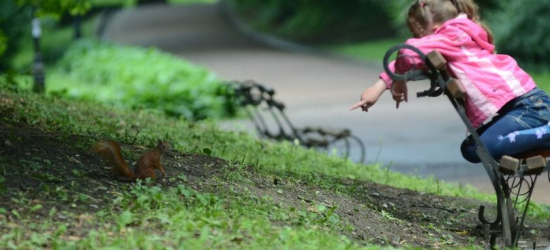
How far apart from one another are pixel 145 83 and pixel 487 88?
1092 centimetres

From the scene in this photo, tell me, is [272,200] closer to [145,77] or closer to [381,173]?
[381,173]

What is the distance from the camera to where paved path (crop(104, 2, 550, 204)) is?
11.8m

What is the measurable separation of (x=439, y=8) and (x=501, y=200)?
1.13 meters

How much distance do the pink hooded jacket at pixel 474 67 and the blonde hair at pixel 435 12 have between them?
5.7 inches

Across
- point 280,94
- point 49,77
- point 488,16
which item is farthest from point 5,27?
point 488,16

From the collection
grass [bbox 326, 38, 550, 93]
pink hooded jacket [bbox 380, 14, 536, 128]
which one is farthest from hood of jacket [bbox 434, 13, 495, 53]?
grass [bbox 326, 38, 550, 93]

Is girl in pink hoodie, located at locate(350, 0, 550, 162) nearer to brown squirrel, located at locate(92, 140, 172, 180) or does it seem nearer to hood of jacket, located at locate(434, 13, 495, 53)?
hood of jacket, located at locate(434, 13, 495, 53)

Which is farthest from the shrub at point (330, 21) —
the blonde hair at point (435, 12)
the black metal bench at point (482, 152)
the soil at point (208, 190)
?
the black metal bench at point (482, 152)

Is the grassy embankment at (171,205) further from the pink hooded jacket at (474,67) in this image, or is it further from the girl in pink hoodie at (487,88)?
the pink hooded jacket at (474,67)

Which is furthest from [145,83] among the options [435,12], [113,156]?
[113,156]

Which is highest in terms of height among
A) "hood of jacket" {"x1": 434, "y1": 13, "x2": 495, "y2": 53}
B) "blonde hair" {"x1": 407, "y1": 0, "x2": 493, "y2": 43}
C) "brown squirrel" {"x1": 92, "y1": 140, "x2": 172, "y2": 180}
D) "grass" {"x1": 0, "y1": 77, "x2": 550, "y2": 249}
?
"blonde hair" {"x1": 407, "y1": 0, "x2": 493, "y2": 43}

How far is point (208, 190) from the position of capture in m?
5.44

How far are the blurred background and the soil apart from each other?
7.80 ft

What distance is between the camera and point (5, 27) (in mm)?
26969
